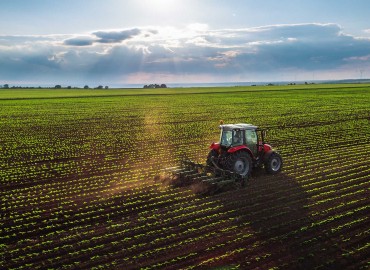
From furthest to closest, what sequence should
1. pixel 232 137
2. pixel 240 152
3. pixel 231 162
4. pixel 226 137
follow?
pixel 226 137, pixel 232 137, pixel 240 152, pixel 231 162

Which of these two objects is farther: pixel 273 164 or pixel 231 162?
pixel 273 164

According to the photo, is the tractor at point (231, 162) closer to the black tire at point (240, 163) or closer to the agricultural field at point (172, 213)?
the black tire at point (240, 163)

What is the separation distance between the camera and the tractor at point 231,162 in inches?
550

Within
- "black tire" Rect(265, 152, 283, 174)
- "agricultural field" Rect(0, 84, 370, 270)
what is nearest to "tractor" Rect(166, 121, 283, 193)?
"black tire" Rect(265, 152, 283, 174)

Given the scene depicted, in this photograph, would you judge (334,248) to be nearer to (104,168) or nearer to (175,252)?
(175,252)

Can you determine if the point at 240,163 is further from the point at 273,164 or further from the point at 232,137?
the point at 273,164

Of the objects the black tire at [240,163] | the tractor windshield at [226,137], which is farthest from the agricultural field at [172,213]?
the tractor windshield at [226,137]

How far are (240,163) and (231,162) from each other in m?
0.52

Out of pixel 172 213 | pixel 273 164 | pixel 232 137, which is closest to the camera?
pixel 172 213

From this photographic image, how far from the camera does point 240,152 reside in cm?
1441

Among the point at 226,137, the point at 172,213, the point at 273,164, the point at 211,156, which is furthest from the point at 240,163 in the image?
the point at 172,213

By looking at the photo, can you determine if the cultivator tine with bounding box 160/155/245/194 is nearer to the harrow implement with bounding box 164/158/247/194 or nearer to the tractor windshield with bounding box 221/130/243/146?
the harrow implement with bounding box 164/158/247/194

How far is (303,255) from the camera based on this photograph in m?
9.22

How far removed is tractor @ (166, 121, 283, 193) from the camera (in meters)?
14.0
